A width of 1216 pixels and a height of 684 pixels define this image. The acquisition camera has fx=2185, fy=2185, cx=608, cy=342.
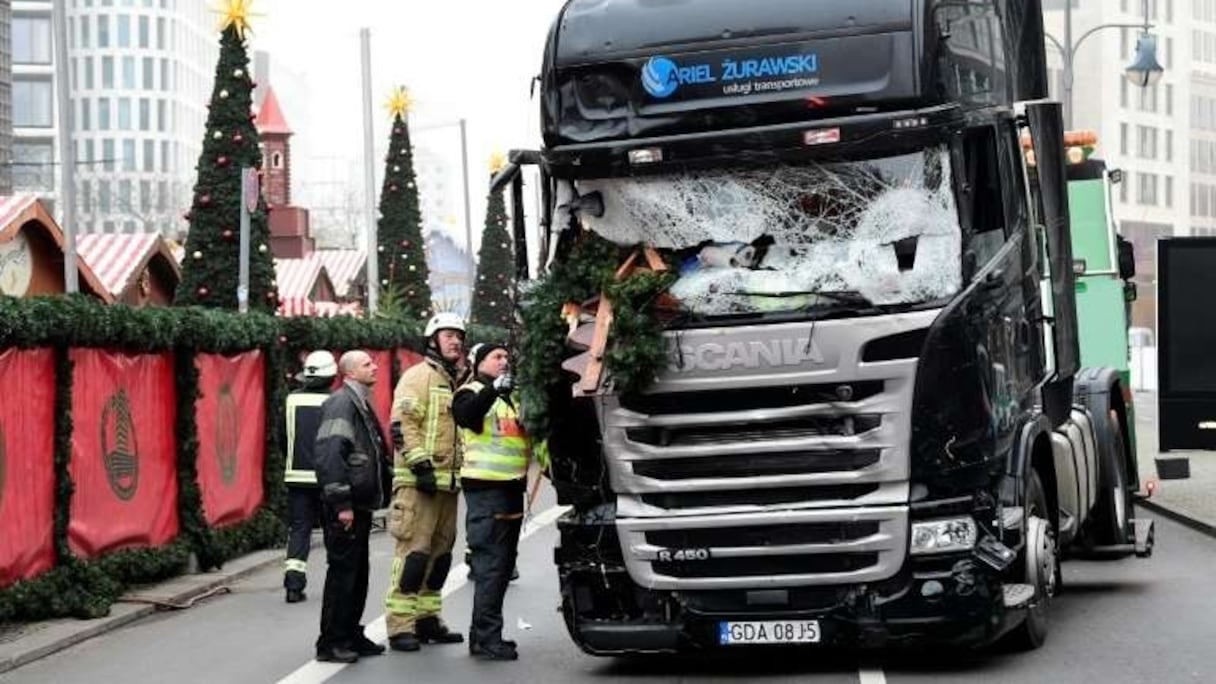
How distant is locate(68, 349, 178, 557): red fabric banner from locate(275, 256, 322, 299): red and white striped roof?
44158 millimetres

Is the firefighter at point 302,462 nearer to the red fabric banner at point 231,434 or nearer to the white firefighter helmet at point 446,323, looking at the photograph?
the red fabric banner at point 231,434

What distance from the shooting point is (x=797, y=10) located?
11.2 m

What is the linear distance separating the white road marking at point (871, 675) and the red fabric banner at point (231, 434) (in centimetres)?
874

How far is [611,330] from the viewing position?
11.1 m

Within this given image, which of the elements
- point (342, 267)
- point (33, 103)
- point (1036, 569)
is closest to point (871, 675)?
point (1036, 569)

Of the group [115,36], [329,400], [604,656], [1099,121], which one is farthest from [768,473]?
[115,36]

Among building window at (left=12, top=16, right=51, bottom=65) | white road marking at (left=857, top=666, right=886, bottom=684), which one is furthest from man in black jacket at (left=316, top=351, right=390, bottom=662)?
building window at (left=12, top=16, right=51, bottom=65)

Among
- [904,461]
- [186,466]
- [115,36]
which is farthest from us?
[115,36]

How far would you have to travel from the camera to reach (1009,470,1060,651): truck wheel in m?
11.7

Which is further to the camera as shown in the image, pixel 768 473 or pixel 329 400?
pixel 329 400

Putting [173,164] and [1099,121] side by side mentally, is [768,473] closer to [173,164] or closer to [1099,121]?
[1099,121]

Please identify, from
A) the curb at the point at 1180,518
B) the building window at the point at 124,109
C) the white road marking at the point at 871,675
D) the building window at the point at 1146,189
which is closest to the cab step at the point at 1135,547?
the curb at the point at 1180,518

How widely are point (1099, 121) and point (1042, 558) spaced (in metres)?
132

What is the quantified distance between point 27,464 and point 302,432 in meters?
2.50
